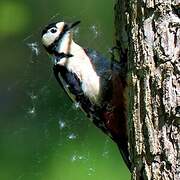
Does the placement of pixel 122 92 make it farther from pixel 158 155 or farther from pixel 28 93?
pixel 28 93

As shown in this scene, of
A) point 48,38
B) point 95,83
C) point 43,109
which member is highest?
point 48,38

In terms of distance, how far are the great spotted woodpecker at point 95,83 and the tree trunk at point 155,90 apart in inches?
25.0

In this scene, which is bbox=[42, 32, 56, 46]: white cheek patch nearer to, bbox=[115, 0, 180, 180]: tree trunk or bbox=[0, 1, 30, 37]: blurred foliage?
bbox=[115, 0, 180, 180]: tree trunk

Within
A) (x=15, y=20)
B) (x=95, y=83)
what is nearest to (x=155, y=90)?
(x=95, y=83)

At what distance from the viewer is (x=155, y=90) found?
2.69 metres

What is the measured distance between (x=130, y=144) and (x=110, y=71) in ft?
2.60

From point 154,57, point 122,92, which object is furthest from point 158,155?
point 122,92

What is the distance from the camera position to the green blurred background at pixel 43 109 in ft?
15.9

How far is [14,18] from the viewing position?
6676 mm

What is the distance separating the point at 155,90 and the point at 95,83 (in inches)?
36.7

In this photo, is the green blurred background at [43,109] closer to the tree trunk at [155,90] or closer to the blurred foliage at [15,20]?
the blurred foliage at [15,20]

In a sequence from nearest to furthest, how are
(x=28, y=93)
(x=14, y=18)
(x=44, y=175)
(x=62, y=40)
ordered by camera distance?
1. (x=62, y=40)
2. (x=44, y=175)
3. (x=28, y=93)
4. (x=14, y=18)

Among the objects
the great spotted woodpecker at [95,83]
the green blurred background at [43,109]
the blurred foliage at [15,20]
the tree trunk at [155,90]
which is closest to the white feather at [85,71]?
the great spotted woodpecker at [95,83]

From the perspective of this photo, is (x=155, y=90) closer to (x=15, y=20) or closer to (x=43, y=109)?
(x=43, y=109)
